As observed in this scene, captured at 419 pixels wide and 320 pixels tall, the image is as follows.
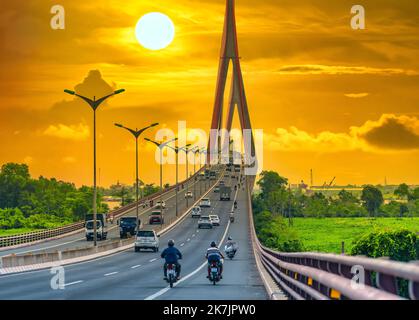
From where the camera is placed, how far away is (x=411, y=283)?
704 cm

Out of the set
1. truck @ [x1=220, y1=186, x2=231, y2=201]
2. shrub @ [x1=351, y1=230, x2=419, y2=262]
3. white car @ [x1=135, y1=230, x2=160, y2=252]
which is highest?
truck @ [x1=220, y1=186, x2=231, y2=201]

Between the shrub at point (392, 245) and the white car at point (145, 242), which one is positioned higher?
the white car at point (145, 242)

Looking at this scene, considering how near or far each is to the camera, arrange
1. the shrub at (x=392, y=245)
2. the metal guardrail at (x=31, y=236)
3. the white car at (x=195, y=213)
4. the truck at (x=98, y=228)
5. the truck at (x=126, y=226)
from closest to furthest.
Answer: the metal guardrail at (x=31, y=236)
the truck at (x=98, y=228)
the truck at (x=126, y=226)
the shrub at (x=392, y=245)
the white car at (x=195, y=213)

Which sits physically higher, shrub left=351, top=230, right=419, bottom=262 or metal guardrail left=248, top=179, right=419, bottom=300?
metal guardrail left=248, top=179, right=419, bottom=300

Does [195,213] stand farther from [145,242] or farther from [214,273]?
[214,273]

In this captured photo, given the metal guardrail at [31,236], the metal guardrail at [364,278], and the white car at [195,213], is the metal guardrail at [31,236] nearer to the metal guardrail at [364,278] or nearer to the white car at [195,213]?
the white car at [195,213]

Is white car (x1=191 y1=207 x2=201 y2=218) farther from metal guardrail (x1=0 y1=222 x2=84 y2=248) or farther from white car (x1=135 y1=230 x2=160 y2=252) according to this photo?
white car (x1=135 y1=230 x2=160 y2=252)

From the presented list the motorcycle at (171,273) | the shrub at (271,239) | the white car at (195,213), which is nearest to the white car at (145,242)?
the shrub at (271,239)

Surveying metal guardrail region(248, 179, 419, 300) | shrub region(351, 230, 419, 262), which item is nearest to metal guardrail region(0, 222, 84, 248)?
shrub region(351, 230, 419, 262)

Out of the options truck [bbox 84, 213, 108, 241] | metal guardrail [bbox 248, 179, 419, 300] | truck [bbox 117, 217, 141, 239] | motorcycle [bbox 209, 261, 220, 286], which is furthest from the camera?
truck [bbox 117, 217, 141, 239]

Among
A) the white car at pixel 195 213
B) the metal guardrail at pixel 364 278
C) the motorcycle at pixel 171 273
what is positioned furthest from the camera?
the white car at pixel 195 213

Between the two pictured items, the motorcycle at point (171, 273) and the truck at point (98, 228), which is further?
the truck at point (98, 228)

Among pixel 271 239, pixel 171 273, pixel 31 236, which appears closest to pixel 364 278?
pixel 171 273
